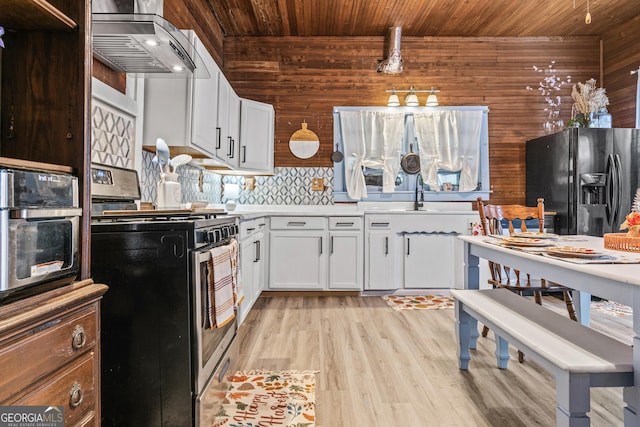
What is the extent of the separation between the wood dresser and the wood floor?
41.4 inches

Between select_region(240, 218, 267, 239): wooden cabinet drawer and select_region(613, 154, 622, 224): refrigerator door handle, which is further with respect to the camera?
select_region(613, 154, 622, 224): refrigerator door handle

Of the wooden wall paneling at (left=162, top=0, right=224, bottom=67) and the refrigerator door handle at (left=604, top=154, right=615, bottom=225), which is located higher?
the wooden wall paneling at (left=162, top=0, right=224, bottom=67)

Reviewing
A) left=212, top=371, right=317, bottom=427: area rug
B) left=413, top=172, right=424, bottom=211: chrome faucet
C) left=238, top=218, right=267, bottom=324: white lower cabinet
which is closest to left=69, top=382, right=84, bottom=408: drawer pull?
left=212, top=371, right=317, bottom=427: area rug

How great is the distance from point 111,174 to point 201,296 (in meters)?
0.83

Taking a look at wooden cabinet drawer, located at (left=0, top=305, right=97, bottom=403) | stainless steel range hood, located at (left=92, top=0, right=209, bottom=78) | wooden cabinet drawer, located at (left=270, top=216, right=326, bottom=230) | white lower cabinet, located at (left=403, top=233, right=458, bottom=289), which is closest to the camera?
wooden cabinet drawer, located at (left=0, top=305, right=97, bottom=403)

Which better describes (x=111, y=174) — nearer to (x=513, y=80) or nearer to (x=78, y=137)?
(x=78, y=137)

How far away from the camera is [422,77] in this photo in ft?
15.0

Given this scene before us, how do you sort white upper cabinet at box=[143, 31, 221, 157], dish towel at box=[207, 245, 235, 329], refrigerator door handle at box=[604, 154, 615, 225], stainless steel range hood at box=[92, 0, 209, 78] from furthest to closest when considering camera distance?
refrigerator door handle at box=[604, 154, 615, 225]
white upper cabinet at box=[143, 31, 221, 157]
stainless steel range hood at box=[92, 0, 209, 78]
dish towel at box=[207, 245, 235, 329]

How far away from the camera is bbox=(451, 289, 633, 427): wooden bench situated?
1166 millimetres

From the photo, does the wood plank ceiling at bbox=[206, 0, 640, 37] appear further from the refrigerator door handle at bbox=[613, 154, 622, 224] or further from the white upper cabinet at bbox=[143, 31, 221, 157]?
the white upper cabinet at bbox=[143, 31, 221, 157]

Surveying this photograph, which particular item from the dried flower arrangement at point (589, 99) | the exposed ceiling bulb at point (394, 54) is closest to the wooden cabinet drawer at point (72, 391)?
the exposed ceiling bulb at point (394, 54)

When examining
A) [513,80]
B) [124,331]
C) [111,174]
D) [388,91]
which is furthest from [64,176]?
A: [513,80]

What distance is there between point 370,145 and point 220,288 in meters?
3.33

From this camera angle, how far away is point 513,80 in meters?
4.59
